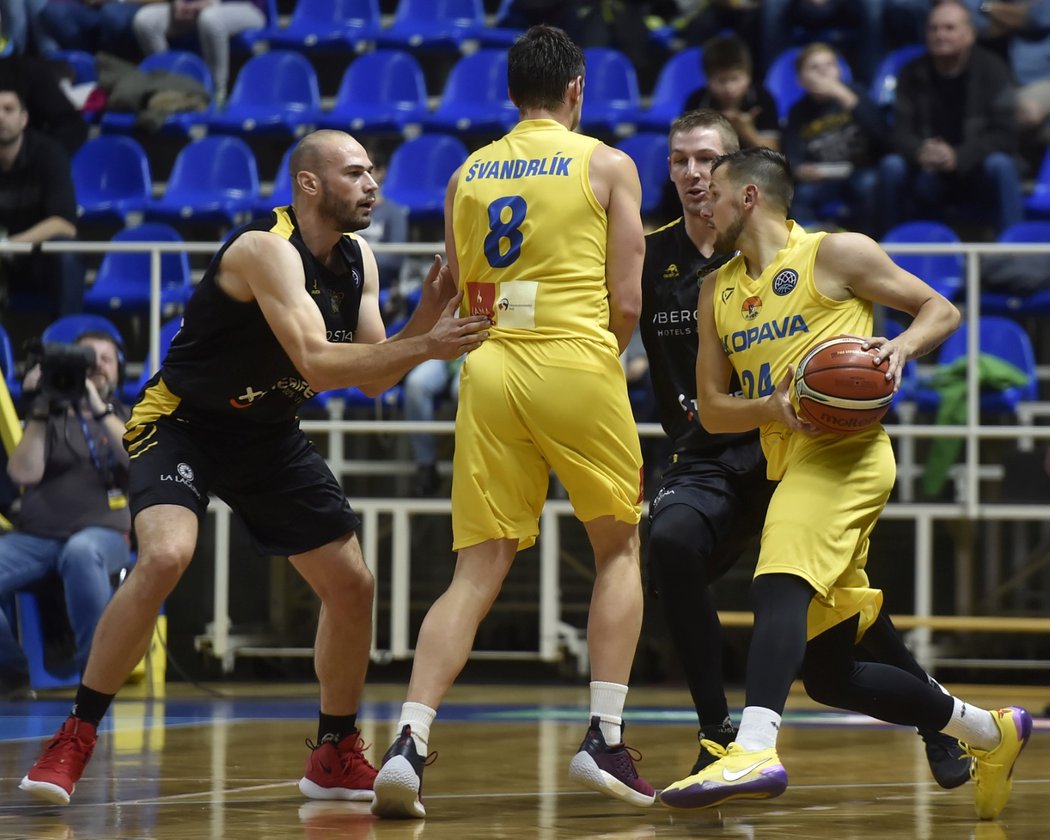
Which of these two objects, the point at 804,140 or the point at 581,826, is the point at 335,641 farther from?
the point at 804,140

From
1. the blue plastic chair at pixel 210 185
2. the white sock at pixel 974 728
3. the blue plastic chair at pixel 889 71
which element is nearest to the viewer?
→ the white sock at pixel 974 728

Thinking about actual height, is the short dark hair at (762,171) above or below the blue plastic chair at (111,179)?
below

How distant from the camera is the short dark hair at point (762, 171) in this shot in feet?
16.3

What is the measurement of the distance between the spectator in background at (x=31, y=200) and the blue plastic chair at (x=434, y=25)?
3050 mm

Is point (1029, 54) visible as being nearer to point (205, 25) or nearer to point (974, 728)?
point (205, 25)

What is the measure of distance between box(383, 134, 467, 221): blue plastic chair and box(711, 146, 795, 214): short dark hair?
6.52 m

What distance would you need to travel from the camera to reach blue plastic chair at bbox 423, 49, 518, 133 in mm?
12016

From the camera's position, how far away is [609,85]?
12008 mm

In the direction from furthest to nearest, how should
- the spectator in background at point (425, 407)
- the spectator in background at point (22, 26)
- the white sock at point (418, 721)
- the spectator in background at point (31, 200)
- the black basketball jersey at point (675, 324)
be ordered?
the spectator in background at point (22, 26) < the spectator in background at point (31, 200) < the spectator in background at point (425, 407) < the black basketball jersey at point (675, 324) < the white sock at point (418, 721)

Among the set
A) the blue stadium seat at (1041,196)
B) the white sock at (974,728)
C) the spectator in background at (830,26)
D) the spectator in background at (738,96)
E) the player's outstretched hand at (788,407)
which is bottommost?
the white sock at (974,728)

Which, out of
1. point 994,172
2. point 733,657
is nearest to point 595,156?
point 733,657

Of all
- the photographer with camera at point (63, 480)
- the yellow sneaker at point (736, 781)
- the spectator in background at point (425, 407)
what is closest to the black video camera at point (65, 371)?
the photographer with camera at point (63, 480)

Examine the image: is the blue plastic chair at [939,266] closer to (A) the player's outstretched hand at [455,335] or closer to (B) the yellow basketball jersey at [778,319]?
(B) the yellow basketball jersey at [778,319]

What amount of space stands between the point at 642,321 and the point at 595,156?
3.12 ft
